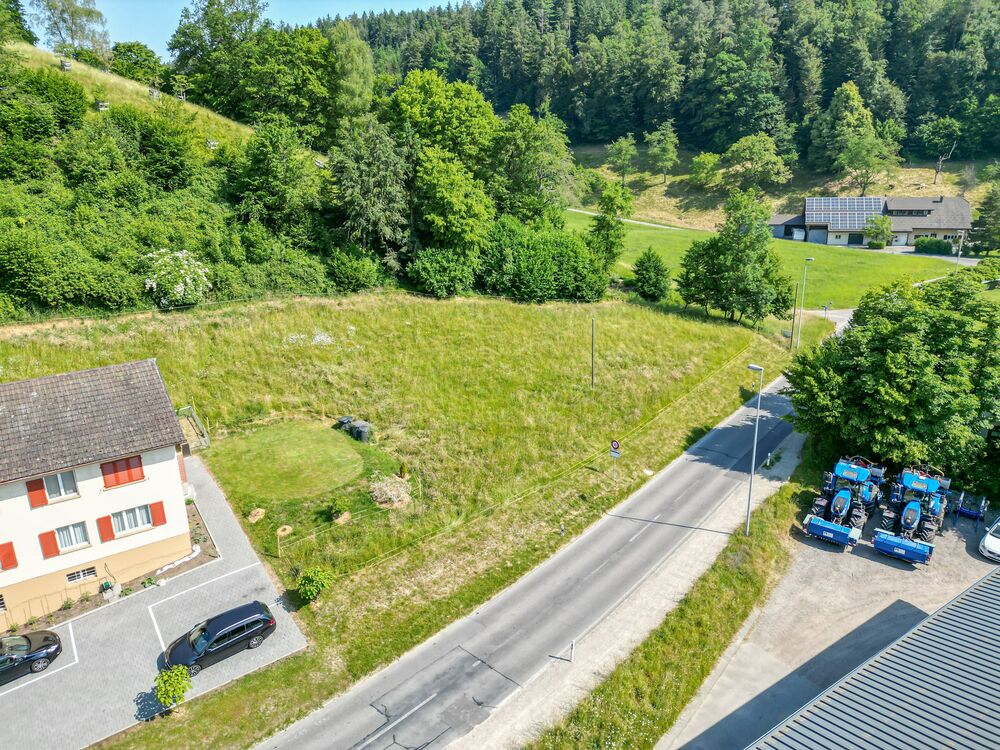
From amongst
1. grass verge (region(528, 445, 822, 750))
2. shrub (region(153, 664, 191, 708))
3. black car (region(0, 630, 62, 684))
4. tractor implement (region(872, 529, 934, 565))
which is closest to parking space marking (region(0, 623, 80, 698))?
black car (region(0, 630, 62, 684))

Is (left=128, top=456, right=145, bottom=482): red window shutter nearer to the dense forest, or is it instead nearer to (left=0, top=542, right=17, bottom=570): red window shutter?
(left=0, top=542, right=17, bottom=570): red window shutter

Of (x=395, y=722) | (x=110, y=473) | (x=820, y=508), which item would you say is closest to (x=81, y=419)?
(x=110, y=473)

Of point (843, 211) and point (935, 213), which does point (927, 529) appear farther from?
point (935, 213)

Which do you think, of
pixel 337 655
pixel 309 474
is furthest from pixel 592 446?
pixel 337 655

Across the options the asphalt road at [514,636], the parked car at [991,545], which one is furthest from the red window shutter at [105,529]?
the parked car at [991,545]

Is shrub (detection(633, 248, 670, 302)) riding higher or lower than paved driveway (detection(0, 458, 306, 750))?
higher

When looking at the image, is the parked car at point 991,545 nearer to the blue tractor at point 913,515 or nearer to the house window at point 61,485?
the blue tractor at point 913,515
